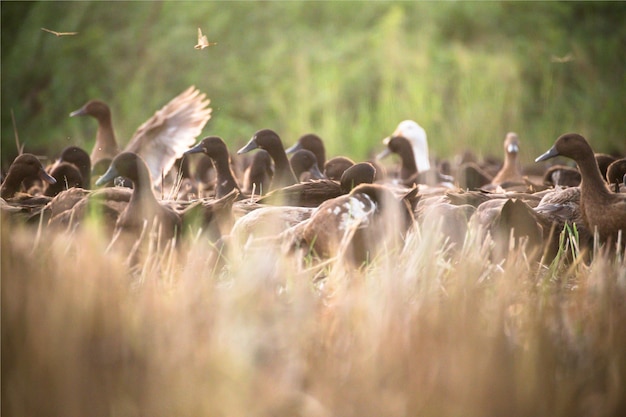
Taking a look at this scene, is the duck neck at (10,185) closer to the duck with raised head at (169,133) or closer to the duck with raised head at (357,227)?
the duck with raised head at (169,133)

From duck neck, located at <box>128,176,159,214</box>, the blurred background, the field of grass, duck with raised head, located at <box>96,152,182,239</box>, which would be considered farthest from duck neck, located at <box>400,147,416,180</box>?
the field of grass

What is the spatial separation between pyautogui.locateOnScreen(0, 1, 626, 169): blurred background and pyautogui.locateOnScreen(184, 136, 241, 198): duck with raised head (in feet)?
24.2

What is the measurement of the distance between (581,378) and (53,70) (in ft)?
48.5

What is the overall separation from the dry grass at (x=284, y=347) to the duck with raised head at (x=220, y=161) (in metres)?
3.83

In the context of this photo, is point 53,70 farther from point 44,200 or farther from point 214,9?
point 44,200

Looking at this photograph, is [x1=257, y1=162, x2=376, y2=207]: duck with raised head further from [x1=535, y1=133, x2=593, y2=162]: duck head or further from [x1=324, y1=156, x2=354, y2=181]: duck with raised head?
[x1=324, y1=156, x2=354, y2=181]: duck with raised head

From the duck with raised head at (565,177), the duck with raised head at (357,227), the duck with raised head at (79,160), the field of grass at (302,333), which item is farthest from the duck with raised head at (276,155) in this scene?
the field of grass at (302,333)

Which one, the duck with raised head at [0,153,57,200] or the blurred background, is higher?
the blurred background

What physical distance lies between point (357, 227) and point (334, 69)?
1218 cm

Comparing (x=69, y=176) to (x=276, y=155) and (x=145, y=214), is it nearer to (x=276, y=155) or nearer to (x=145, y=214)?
(x=276, y=155)

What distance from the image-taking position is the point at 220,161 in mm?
7664

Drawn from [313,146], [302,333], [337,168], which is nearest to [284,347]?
[302,333]

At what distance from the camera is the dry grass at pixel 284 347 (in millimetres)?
2979

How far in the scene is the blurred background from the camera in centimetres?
1591
